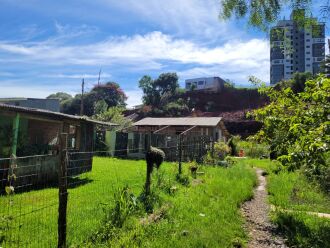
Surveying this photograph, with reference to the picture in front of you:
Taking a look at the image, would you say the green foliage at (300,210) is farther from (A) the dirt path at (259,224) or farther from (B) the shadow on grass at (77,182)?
(B) the shadow on grass at (77,182)

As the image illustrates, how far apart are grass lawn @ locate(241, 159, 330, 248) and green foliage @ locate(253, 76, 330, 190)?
3.76 ft

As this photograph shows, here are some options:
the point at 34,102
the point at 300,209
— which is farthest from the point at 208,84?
the point at 300,209

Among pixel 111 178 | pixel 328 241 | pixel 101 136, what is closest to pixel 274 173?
pixel 111 178

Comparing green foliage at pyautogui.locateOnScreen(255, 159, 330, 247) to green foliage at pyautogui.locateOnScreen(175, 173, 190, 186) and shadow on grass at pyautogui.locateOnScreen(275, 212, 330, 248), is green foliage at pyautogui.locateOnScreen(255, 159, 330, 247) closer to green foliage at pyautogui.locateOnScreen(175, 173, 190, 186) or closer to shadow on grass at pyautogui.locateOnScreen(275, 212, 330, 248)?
shadow on grass at pyautogui.locateOnScreen(275, 212, 330, 248)

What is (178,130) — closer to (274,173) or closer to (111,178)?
A: (274,173)

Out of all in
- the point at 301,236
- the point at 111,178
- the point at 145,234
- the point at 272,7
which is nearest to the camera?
the point at 272,7

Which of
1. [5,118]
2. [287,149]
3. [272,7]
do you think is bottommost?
[287,149]

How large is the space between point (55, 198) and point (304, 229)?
625 cm

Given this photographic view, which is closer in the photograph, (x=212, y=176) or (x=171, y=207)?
(x=171, y=207)

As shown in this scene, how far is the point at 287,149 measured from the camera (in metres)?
7.89

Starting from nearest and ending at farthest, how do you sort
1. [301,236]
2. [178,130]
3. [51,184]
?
[301,236], [51,184], [178,130]

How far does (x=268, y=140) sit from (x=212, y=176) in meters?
5.24

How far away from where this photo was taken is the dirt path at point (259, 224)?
6.86 m

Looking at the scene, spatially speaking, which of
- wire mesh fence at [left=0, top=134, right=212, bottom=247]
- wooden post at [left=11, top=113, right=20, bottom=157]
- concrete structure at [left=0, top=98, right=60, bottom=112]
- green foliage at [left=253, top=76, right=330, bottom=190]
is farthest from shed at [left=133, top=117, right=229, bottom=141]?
green foliage at [left=253, top=76, right=330, bottom=190]
